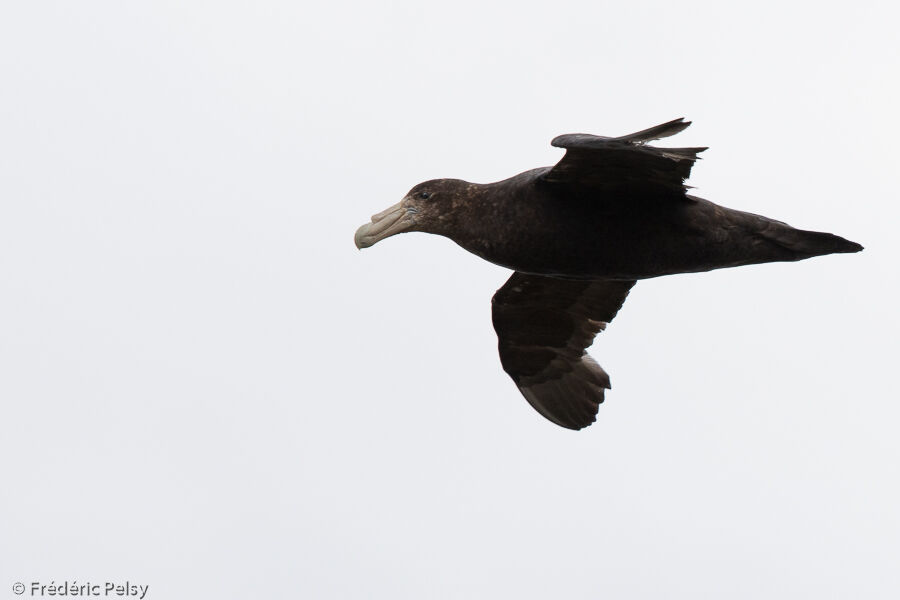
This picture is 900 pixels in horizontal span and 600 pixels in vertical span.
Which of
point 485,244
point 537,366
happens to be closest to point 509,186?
point 485,244

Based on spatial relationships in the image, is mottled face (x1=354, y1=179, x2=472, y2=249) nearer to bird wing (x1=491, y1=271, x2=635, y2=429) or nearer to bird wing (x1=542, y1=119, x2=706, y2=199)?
bird wing (x1=542, y1=119, x2=706, y2=199)

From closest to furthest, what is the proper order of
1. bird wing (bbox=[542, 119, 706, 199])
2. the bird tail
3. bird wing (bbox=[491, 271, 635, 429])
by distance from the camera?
bird wing (bbox=[542, 119, 706, 199]) → the bird tail → bird wing (bbox=[491, 271, 635, 429])

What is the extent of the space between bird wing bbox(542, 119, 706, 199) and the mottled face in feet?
2.84

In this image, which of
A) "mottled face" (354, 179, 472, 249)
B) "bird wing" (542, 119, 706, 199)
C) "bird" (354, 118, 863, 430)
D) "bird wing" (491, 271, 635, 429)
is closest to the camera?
"bird wing" (542, 119, 706, 199)

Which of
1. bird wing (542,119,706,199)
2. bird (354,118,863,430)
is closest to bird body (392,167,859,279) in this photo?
bird (354,118,863,430)

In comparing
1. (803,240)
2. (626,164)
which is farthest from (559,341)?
(626,164)

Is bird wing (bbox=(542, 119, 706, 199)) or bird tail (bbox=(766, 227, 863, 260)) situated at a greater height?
bird wing (bbox=(542, 119, 706, 199))

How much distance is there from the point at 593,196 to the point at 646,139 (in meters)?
1.07

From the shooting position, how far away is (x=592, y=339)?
15484 mm

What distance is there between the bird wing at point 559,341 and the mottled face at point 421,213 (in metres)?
1.74

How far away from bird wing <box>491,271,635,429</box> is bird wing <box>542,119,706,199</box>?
225 centimetres

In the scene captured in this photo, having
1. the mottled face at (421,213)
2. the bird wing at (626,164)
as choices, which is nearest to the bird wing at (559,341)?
the mottled face at (421,213)

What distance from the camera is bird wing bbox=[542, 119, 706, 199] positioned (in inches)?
470

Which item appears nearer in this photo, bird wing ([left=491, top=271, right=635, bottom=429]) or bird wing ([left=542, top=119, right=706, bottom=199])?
bird wing ([left=542, top=119, right=706, bottom=199])
